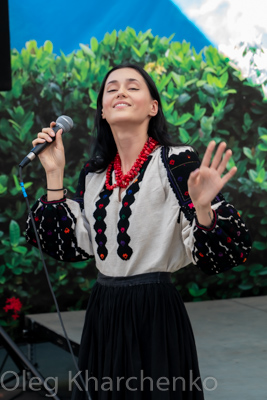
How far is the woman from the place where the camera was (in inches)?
63.7

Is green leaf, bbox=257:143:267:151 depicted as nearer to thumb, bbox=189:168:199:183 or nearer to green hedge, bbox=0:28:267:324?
green hedge, bbox=0:28:267:324

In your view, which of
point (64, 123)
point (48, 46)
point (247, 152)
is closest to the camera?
point (64, 123)

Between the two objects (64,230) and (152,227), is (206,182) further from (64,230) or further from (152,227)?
(64,230)

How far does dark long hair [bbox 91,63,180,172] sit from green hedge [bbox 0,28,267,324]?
2.55m

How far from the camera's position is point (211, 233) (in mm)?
1531

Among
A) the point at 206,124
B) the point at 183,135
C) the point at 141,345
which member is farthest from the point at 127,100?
the point at 206,124

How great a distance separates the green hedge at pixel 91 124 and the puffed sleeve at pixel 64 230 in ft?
8.64

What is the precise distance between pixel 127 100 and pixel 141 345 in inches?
26.2

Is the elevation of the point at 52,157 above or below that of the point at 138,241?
above

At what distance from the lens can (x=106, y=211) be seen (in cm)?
173

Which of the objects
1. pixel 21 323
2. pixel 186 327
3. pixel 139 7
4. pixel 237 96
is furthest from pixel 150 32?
pixel 186 327

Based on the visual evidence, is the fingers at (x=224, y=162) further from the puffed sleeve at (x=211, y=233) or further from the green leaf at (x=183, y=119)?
the green leaf at (x=183, y=119)

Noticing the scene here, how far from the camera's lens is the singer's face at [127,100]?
1734mm

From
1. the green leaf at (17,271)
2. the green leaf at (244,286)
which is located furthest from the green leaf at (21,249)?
the green leaf at (244,286)
